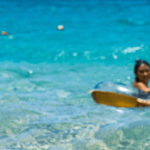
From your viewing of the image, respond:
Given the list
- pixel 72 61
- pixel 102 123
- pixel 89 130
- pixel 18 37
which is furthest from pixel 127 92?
pixel 18 37

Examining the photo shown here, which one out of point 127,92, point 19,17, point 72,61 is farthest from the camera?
point 19,17

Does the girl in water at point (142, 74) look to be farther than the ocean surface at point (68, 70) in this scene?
Yes

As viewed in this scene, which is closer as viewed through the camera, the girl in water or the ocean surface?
the ocean surface

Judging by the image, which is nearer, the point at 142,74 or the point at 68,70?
the point at 142,74

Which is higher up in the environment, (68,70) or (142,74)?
(142,74)

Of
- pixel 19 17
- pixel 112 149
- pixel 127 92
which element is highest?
pixel 19 17

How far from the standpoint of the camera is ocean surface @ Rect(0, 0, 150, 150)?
12.9 ft

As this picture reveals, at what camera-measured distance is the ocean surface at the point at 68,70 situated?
12.9 feet

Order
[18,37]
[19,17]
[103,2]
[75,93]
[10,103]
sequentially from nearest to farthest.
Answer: [10,103]
[75,93]
[18,37]
[19,17]
[103,2]

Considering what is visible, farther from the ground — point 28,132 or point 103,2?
point 103,2

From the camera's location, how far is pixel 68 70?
32.0ft

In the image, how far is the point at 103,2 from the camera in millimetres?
21609

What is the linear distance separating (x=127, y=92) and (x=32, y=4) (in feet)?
60.1

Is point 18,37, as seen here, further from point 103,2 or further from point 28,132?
point 28,132
